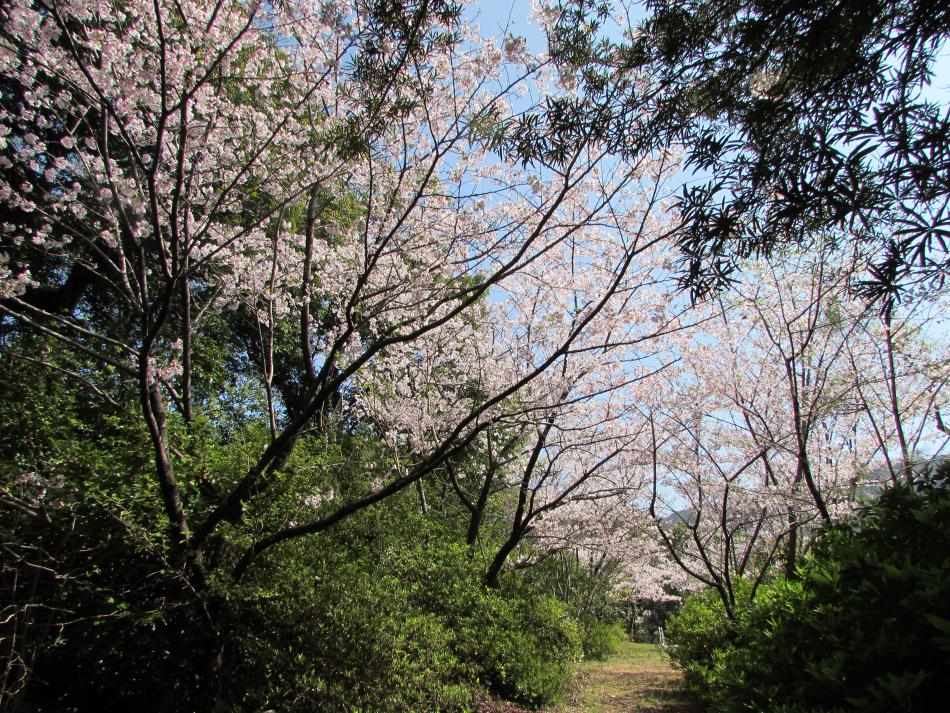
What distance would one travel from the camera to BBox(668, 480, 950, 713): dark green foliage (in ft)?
5.28

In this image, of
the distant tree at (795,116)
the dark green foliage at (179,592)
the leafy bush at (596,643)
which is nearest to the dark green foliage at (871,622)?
the distant tree at (795,116)

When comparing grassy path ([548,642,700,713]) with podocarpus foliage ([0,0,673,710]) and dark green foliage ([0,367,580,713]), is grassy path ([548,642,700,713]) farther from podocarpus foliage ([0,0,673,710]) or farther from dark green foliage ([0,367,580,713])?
dark green foliage ([0,367,580,713])

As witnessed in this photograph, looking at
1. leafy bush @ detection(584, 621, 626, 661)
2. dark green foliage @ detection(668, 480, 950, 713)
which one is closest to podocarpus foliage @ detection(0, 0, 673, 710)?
dark green foliage @ detection(668, 480, 950, 713)

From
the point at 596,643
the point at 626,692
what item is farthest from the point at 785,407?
the point at 596,643

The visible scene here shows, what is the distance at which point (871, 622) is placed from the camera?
6.15ft

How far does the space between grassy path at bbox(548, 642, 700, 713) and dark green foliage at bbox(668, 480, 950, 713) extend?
4.85 metres

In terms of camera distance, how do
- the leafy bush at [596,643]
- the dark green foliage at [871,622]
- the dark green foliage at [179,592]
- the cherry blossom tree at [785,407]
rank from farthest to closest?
1. the leafy bush at [596,643]
2. the cherry blossom tree at [785,407]
3. the dark green foliage at [179,592]
4. the dark green foliage at [871,622]

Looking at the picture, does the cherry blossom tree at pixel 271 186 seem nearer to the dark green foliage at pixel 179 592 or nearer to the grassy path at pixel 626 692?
the dark green foliage at pixel 179 592

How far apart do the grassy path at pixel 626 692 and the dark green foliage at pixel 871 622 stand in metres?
4.85

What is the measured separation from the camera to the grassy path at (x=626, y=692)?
6.77 meters

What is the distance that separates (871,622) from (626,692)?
7.73 metres

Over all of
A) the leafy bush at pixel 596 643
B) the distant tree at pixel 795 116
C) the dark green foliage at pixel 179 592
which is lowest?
the leafy bush at pixel 596 643

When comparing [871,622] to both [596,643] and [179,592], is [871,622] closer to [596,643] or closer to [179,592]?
[179,592]

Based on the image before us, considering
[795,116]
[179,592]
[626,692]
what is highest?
[795,116]
